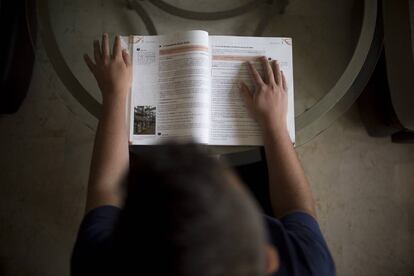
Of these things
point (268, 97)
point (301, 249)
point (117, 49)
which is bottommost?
point (301, 249)

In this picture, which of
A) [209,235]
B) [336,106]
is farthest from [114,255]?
[336,106]

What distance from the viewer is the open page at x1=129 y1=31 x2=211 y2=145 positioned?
68 centimetres

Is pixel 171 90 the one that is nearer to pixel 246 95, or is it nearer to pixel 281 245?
pixel 246 95

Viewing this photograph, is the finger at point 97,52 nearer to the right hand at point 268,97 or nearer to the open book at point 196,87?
the open book at point 196,87

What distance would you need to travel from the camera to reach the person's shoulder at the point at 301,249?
48 cm

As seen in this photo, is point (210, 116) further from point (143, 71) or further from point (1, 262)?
point (1, 262)

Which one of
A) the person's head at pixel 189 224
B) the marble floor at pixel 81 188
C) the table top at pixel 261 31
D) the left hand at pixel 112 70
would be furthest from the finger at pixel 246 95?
the marble floor at pixel 81 188

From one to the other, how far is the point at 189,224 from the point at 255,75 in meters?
0.44

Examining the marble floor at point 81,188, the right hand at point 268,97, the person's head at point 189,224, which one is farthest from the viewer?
the marble floor at point 81,188

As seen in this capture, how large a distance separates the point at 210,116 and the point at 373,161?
0.71 metres

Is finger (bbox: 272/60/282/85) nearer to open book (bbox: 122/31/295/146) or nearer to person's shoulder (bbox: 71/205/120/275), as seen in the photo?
open book (bbox: 122/31/295/146)

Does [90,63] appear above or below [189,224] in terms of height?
above

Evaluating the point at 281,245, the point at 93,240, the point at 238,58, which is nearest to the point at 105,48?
the point at 238,58

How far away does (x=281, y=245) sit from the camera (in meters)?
0.49
